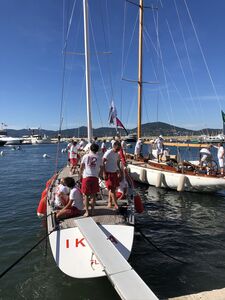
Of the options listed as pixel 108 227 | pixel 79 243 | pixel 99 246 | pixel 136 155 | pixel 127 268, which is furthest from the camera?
pixel 136 155

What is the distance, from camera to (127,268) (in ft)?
16.6

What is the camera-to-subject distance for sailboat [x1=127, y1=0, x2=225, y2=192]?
15.6m

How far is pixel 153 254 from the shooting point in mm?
8461

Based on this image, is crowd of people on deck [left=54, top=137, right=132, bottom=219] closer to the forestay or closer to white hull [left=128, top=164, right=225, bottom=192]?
the forestay

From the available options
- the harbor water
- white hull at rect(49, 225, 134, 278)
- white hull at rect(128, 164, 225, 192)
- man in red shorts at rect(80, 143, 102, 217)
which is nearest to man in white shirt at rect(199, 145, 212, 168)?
white hull at rect(128, 164, 225, 192)

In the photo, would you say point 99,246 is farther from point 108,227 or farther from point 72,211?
point 72,211

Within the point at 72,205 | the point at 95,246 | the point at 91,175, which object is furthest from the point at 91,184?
the point at 95,246

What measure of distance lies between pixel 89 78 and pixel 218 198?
9510mm

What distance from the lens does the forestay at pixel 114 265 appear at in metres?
4.39

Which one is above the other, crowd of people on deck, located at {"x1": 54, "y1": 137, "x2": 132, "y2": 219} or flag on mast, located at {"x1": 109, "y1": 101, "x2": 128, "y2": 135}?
flag on mast, located at {"x1": 109, "y1": 101, "x2": 128, "y2": 135}

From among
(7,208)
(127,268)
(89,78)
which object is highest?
(89,78)

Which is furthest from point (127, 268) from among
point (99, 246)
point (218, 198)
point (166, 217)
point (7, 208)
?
point (218, 198)

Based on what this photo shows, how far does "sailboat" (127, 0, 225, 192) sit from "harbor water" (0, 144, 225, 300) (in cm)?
94

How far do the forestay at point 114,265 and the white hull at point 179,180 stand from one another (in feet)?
33.9
